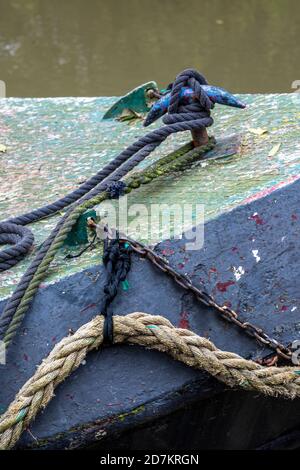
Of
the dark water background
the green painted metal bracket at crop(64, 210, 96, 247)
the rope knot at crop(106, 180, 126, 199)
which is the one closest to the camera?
the green painted metal bracket at crop(64, 210, 96, 247)

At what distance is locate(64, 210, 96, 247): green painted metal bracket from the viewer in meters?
1.59

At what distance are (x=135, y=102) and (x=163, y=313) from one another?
102cm

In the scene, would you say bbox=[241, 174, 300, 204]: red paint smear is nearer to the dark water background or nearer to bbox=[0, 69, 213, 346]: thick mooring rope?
bbox=[0, 69, 213, 346]: thick mooring rope

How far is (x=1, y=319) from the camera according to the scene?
145cm

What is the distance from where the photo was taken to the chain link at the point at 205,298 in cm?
146

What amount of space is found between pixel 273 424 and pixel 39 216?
76 cm

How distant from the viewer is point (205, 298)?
1480 mm

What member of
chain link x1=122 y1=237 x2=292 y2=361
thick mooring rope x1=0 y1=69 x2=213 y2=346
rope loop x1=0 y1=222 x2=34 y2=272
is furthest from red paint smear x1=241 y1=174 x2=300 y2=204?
rope loop x1=0 y1=222 x2=34 y2=272

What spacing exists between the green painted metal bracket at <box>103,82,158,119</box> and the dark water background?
285cm

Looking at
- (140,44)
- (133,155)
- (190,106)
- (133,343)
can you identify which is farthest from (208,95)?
(140,44)

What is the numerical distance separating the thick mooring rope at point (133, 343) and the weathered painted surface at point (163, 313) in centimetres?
4

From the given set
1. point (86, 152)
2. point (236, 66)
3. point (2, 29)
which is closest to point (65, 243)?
point (86, 152)

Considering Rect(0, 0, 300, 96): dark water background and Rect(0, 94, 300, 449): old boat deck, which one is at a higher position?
Rect(0, 0, 300, 96): dark water background

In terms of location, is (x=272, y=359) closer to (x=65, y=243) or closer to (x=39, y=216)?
(x=65, y=243)
